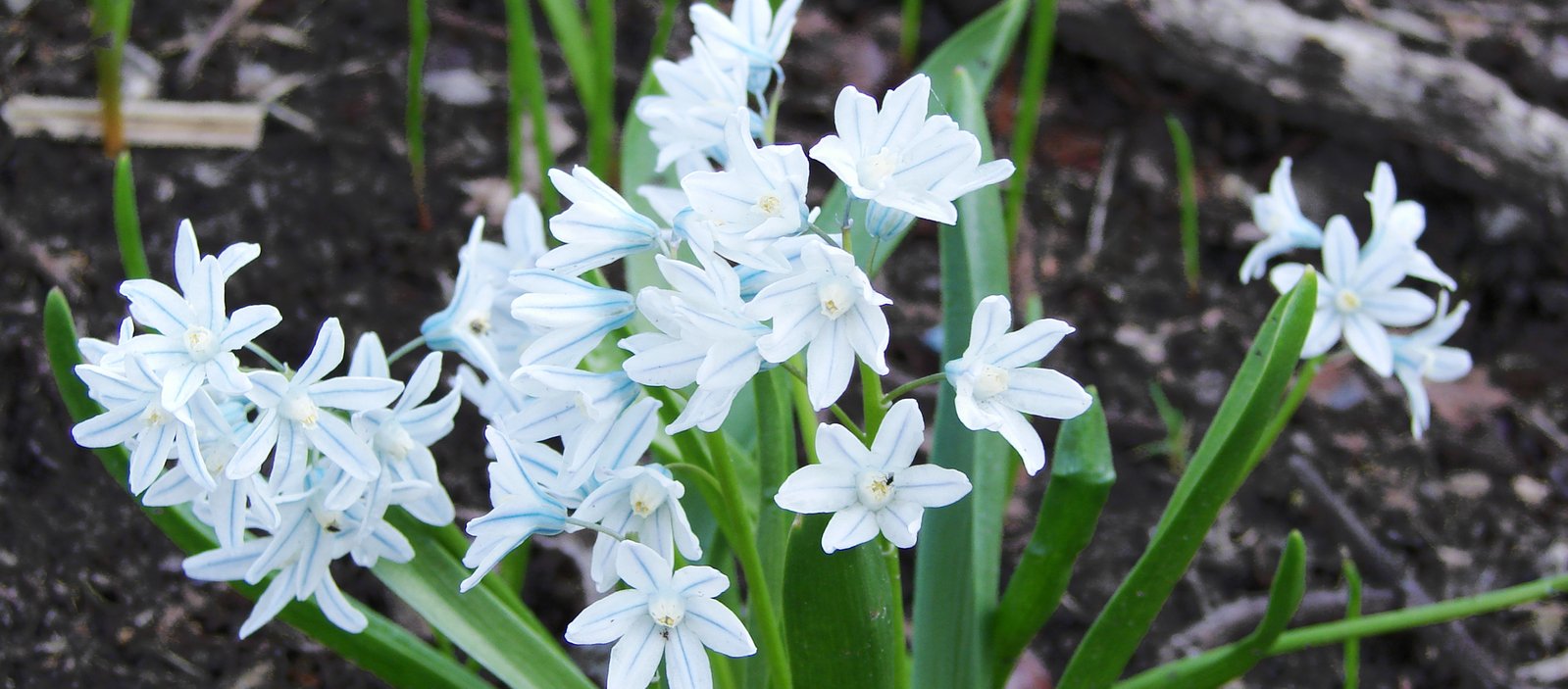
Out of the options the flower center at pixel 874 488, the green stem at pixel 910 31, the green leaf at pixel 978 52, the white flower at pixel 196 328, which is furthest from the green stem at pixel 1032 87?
the white flower at pixel 196 328

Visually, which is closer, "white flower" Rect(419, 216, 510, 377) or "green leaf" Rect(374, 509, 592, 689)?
"white flower" Rect(419, 216, 510, 377)

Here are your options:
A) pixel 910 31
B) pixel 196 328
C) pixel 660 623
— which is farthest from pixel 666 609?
pixel 910 31

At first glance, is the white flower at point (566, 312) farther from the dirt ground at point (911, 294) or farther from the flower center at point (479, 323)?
the dirt ground at point (911, 294)

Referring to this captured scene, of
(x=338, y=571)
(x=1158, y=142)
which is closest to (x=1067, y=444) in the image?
(x=338, y=571)

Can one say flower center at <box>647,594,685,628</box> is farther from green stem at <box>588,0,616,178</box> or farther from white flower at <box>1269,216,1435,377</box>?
green stem at <box>588,0,616,178</box>

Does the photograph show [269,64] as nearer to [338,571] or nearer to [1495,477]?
[338,571]

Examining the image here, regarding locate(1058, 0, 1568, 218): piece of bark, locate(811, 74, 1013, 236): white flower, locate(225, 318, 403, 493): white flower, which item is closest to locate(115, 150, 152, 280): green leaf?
locate(225, 318, 403, 493): white flower

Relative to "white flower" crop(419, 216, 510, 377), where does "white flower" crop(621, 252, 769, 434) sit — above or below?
above
